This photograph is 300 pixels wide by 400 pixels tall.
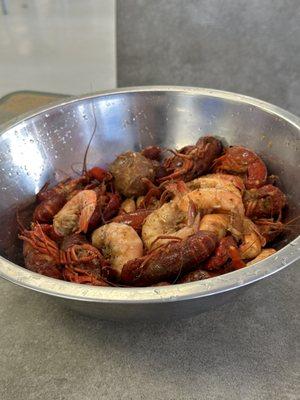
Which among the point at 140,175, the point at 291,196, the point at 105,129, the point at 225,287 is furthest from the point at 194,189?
the point at 225,287

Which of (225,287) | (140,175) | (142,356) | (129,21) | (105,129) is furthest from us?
(129,21)

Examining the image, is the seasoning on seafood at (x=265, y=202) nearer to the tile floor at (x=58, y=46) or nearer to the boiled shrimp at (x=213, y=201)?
the boiled shrimp at (x=213, y=201)

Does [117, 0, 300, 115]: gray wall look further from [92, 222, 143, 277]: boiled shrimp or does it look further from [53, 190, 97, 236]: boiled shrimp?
[92, 222, 143, 277]: boiled shrimp

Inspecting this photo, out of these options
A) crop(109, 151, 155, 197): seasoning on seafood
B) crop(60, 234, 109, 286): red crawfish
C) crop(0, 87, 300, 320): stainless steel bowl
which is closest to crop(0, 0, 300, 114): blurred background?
crop(0, 87, 300, 320): stainless steel bowl

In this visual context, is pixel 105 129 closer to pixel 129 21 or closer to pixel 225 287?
pixel 129 21

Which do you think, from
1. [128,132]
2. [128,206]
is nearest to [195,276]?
[128,206]

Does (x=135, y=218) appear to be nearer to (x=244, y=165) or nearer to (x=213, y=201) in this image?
A: (x=213, y=201)
